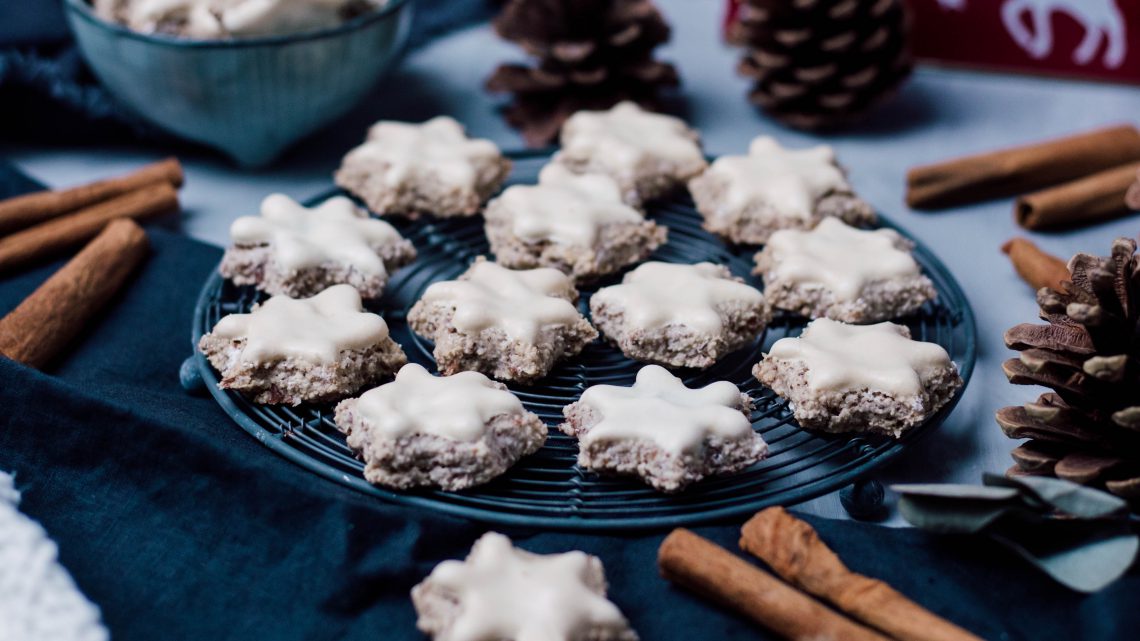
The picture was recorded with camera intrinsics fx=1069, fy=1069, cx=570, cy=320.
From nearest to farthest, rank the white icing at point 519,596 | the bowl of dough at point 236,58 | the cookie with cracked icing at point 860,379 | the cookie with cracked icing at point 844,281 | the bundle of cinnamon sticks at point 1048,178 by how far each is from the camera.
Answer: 1. the white icing at point 519,596
2. the cookie with cracked icing at point 860,379
3. the cookie with cracked icing at point 844,281
4. the bowl of dough at point 236,58
5. the bundle of cinnamon sticks at point 1048,178

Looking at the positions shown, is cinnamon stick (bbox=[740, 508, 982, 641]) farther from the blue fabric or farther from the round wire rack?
the blue fabric

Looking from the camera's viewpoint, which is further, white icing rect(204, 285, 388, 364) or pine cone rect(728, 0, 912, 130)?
pine cone rect(728, 0, 912, 130)

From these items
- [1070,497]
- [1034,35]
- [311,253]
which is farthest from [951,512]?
[1034,35]

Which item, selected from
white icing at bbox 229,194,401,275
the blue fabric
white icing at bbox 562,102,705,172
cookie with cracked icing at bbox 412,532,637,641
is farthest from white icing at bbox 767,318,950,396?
the blue fabric

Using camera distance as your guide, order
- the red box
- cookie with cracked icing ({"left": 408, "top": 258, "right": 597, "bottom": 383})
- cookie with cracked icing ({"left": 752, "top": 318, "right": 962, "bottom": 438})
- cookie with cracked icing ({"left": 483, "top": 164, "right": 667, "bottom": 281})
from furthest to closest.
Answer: the red box, cookie with cracked icing ({"left": 483, "top": 164, "right": 667, "bottom": 281}), cookie with cracked icing ({"left": 408, "top": 258, "right": 597, "bottom": 383}), cookie with cracked icing ({"left": 752, "top": 318, "right": 962, "bottom": 438})

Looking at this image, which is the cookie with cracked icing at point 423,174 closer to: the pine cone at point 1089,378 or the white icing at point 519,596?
the white icing at point 519,596

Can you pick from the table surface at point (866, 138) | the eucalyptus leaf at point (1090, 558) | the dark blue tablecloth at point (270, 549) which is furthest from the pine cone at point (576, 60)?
the eucalyptus leaf at point (1090, 558)

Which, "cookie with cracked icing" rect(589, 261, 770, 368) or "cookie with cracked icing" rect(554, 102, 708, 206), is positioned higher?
"cookie with cracked icing" rect(554, 102, 708, 206)
